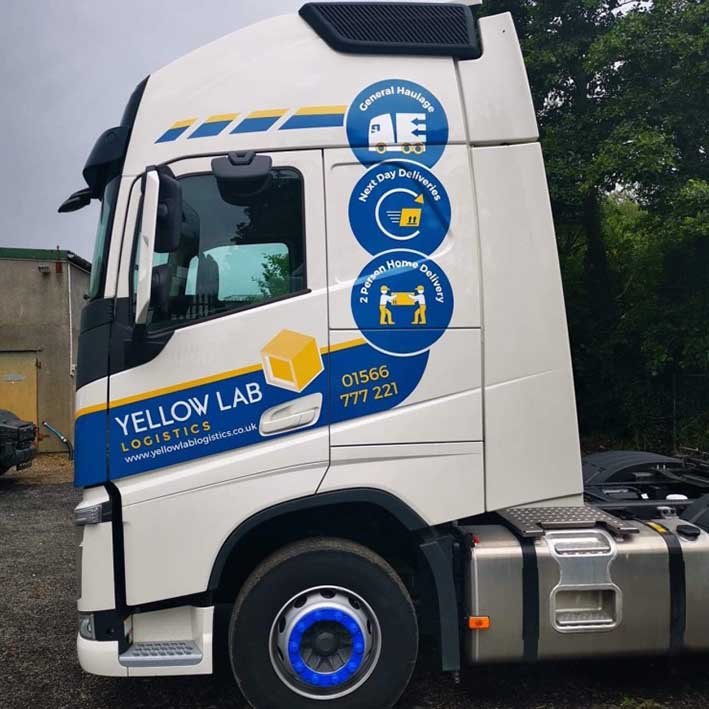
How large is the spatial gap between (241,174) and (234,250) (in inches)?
14.8


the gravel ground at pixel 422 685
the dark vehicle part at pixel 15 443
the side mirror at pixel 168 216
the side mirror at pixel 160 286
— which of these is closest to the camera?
the side mirror at pixel 168 216

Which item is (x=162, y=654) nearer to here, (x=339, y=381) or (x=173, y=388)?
(x=173, y=388)

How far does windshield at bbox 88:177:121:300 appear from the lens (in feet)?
11.6

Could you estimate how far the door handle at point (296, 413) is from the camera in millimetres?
3426

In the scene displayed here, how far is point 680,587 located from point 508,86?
2.77 metres

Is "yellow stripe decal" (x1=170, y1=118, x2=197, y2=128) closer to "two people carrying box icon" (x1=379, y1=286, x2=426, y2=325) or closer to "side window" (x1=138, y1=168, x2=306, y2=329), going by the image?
"side window" (x1=138, y1=168, x2=306, y2=329)

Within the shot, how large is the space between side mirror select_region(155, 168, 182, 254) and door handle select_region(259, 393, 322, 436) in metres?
0.92

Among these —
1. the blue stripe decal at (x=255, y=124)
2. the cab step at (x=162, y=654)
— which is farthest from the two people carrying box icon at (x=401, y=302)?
the cab step at (x=162, y=654)

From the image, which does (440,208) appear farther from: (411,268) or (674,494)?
(674,494)

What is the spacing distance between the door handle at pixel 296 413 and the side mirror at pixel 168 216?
0.92 meters

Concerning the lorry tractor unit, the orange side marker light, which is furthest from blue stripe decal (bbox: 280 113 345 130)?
the orange side marker light

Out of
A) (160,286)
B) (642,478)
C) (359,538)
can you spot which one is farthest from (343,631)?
(642,478)

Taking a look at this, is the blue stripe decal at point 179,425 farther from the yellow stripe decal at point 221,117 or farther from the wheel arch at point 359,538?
the yellow stripe decal at point 221,117

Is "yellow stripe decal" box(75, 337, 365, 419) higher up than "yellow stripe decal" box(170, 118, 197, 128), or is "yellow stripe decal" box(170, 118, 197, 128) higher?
"yellow stripe decal" box(170, 118, 197, 128)
